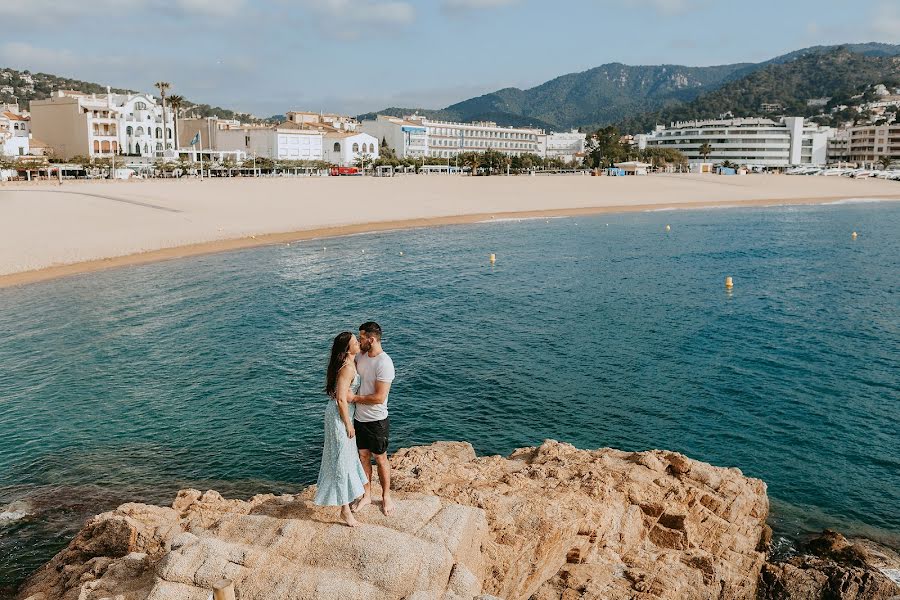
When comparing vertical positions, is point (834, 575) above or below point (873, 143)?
below

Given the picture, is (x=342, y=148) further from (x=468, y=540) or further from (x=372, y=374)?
(x=468, y=540)

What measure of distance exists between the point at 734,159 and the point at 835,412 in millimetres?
156352

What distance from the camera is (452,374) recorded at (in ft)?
60.6

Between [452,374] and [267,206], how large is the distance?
41.9 meters

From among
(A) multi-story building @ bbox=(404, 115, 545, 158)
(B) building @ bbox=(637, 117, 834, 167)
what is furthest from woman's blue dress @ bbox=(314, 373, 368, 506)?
(B) building @ bbox=(637, 117, 834, 167)

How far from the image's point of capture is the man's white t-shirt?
7.44 m

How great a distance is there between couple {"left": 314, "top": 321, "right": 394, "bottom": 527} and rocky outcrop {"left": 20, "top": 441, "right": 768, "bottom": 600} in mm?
230

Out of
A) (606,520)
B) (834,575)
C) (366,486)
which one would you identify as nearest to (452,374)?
(606,520)

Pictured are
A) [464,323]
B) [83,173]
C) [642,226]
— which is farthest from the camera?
[83,173]

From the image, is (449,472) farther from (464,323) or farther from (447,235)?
(447,235)

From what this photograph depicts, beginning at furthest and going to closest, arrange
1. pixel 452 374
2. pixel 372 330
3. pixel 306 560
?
pixel 452 374
pixel 372 330
pixel 306 560

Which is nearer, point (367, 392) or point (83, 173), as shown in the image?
point (367, 392)

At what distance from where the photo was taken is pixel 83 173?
266ft

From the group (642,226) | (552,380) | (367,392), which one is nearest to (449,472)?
(367,392)
